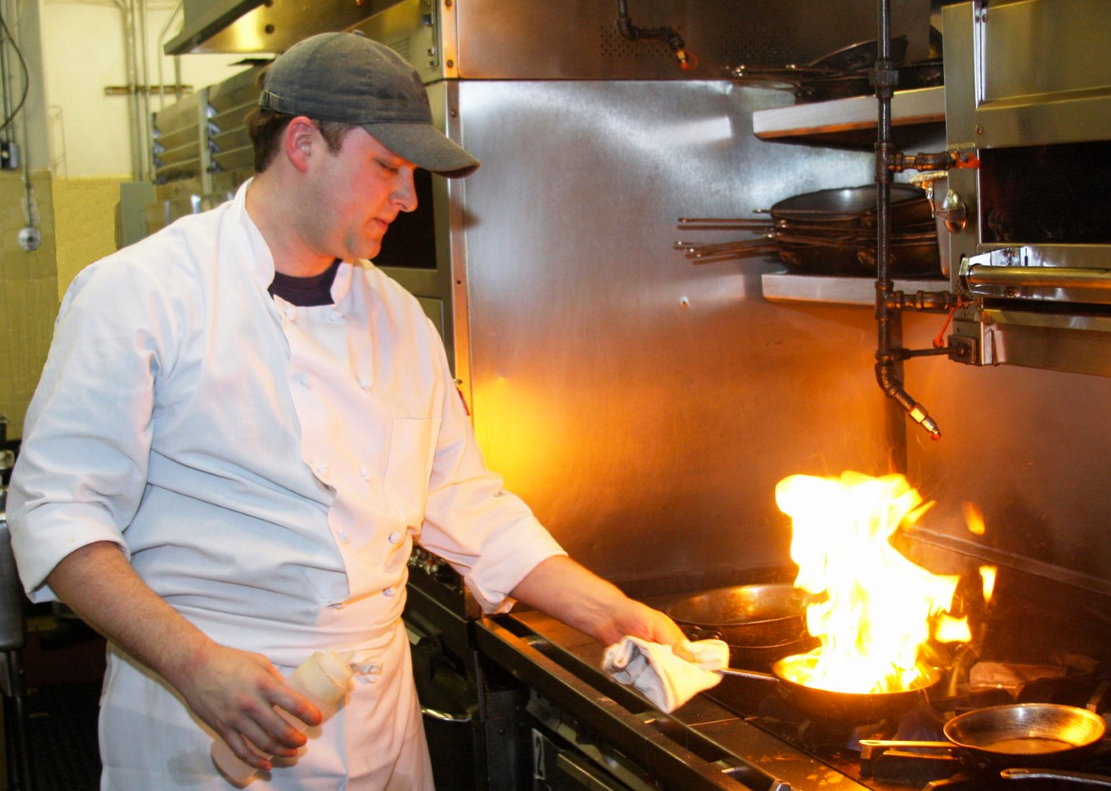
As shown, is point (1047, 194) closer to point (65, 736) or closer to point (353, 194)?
point (353, 194)

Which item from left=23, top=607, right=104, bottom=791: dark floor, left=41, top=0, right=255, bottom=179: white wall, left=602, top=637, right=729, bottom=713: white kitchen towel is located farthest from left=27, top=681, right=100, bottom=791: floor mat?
left=602, top=637, right=729, bottom=713: white kitchen towel

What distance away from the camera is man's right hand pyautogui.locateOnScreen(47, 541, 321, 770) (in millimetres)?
1359

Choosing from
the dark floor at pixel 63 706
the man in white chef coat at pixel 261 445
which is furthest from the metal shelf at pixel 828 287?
the dark floor at pixel 63 706

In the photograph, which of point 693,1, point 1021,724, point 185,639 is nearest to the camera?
point 185,639

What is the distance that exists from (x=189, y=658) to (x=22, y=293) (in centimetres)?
378

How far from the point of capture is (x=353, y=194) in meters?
1.67

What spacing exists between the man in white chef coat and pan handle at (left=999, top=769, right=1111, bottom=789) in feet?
1.59

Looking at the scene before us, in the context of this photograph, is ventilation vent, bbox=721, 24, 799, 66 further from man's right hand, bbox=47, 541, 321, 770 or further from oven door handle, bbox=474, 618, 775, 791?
man's right hand, bbox=47, 541, 321, 770

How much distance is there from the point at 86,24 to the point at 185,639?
4802mm

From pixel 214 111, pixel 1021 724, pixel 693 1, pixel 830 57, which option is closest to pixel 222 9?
pixel 214 111

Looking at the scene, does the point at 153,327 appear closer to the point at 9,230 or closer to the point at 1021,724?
the point at 1021,724

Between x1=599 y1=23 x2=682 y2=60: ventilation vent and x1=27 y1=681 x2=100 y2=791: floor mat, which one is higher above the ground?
x1=599 y1=23 x2=682 y2=60: ventilation vent

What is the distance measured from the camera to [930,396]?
2400mm

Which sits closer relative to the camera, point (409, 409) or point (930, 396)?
point (409, 409)
